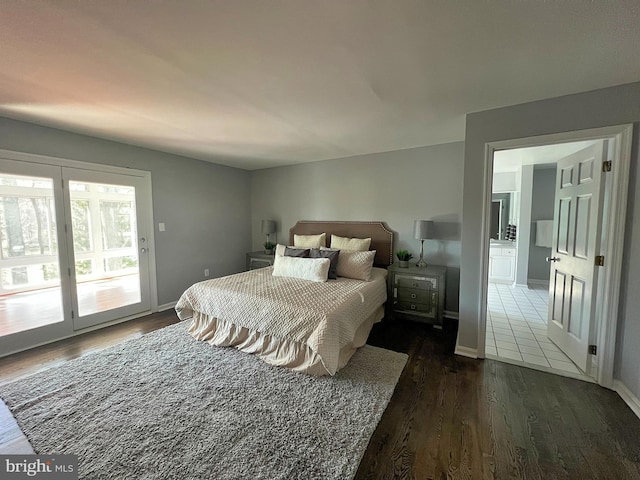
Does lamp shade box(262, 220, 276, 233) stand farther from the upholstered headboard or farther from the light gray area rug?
the light gray area rug

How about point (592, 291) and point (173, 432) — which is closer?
point (173, 432)

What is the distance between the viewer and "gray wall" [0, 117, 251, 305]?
284 cm

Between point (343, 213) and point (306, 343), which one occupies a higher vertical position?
point (343, 213)

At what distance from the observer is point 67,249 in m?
2.96

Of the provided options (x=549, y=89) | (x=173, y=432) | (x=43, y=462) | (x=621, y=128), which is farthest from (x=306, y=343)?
(x=621, y=128)

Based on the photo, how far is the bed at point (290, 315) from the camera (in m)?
2.21

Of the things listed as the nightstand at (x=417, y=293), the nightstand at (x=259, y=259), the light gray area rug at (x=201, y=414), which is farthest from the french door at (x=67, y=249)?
the nightstand at (x=417, y=293)

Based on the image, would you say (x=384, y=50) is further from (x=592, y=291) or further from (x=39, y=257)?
(x=39, y=257)

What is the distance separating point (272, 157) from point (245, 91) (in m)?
2.19

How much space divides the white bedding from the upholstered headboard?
0.70m

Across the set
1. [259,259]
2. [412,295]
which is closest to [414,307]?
[412,295]

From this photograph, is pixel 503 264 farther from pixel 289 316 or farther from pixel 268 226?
pixel 289 316

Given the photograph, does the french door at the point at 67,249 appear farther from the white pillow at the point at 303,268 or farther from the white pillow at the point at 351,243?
the white pillow at the point at 351,243

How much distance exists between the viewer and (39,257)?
9.15 ft
